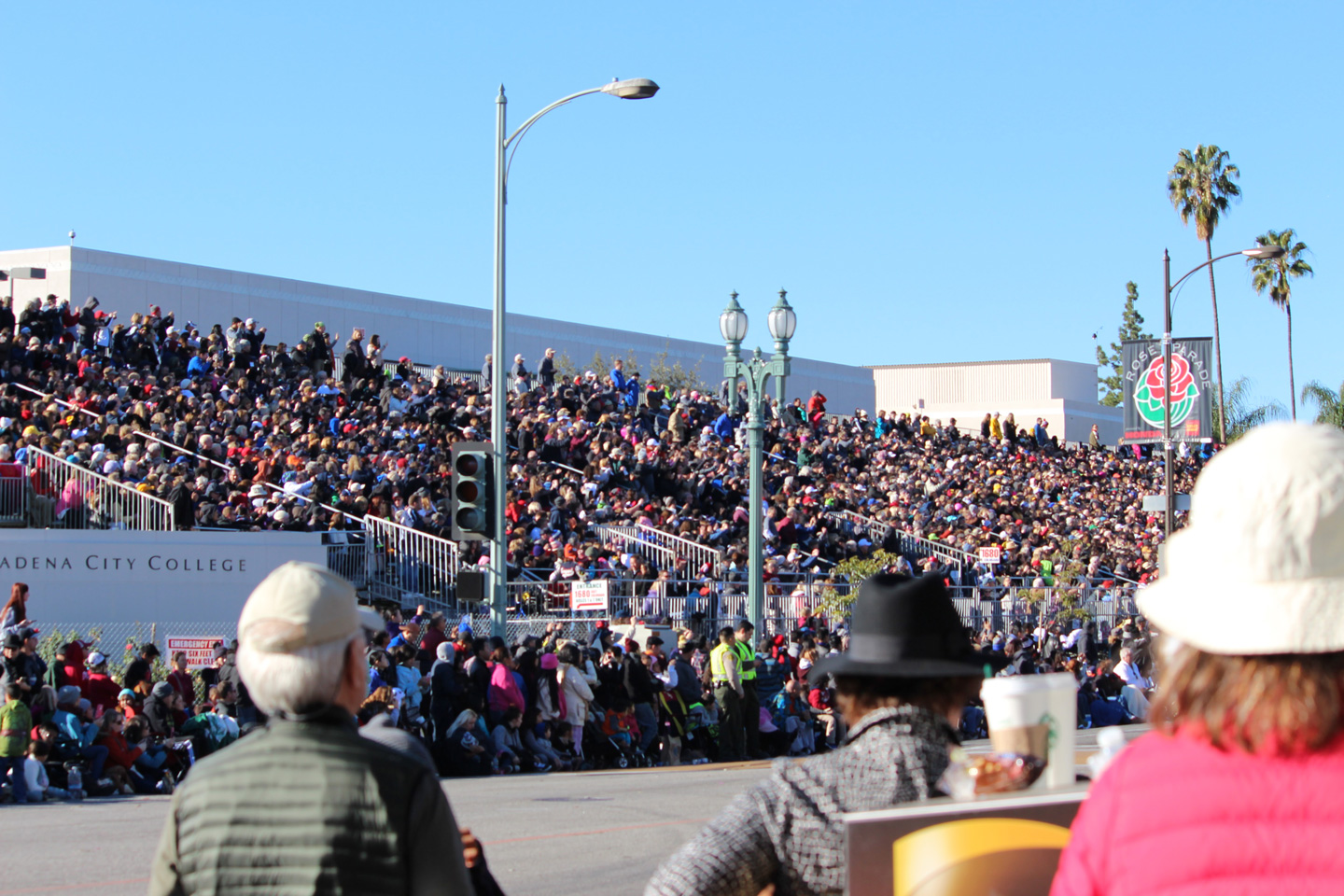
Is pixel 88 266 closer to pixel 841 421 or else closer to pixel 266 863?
pixel 841 421

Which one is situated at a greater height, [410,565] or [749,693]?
[410,565]

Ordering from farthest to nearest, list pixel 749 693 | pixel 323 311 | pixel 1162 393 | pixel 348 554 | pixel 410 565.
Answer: pixel 323 311
pixel 1162 393
pixel 410 565
pixel 348 554
pixel 749 693

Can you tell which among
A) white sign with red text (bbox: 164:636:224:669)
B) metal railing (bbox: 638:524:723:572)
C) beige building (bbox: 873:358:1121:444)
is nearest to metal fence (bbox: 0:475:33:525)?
white sign with red text (bbox: 164:636:224:669)

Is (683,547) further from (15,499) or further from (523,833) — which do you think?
(523,833)

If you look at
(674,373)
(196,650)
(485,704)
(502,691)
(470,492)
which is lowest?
(485,704)

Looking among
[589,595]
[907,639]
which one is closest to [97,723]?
[589,595]

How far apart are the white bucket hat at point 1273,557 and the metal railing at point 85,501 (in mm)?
23589

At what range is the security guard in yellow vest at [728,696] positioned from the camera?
20.1 metres

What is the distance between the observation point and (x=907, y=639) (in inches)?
119

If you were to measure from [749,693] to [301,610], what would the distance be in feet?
58.3

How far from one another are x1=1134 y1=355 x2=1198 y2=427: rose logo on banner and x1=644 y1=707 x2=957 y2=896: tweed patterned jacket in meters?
25.8

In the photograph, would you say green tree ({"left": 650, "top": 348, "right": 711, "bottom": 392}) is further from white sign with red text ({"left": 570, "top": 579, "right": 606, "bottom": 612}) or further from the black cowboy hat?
the black cowboy hat

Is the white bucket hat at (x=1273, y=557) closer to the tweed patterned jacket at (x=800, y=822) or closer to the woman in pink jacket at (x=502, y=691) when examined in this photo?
the tweed patterned jacket at (x=800, y=822)

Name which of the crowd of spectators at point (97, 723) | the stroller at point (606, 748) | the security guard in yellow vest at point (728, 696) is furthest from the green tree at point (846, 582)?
the crowd of spectators at point (97, 723)
